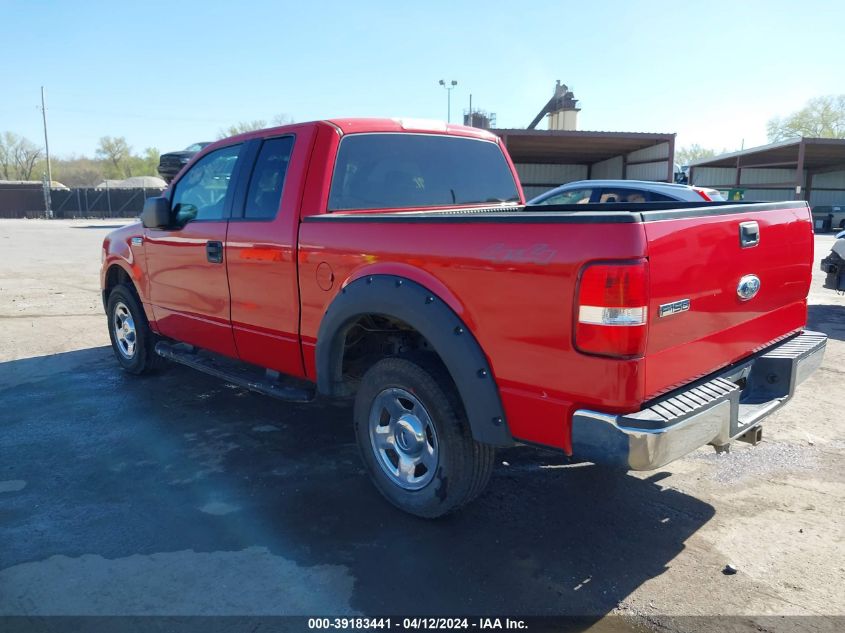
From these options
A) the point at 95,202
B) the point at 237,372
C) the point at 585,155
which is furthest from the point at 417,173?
the point at 95,202

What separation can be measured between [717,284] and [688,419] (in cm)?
67

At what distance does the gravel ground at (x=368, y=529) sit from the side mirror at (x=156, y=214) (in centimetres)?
146

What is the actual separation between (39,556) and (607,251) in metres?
2.93

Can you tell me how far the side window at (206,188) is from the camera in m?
4.52

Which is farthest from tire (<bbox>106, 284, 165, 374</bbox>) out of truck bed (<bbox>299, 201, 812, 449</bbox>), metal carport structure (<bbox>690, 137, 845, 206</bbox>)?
metal carport structure (<bbox>690, 137, 845, 206</bbox>)

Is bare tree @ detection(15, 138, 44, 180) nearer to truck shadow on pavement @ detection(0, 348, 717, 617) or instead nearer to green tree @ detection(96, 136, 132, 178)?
green tree @ detection(96, 136, 132, 178)

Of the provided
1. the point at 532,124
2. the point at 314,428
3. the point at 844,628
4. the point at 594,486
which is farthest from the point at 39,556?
the point at 532,124

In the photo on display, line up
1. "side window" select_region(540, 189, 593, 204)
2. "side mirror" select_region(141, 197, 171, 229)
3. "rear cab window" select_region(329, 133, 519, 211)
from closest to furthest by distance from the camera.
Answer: "rear cab window" select_region(329, 133, 519, 211)
"side mirror" select_region(141, 197, 171, 229)
"side window" select_region(540, 189, 593, 204)

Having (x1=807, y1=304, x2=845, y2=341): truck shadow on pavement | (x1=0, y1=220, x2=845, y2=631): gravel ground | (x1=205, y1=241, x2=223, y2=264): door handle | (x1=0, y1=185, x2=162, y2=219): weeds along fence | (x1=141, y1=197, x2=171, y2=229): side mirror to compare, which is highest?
(x1=0, y1=185, x2=162, y2=219): weeds along fence

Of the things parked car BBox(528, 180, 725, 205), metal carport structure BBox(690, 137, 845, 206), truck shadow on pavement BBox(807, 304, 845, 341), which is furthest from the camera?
metal carport structure BBox(690, 137, 845, 206)

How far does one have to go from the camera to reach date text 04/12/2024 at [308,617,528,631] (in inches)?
100

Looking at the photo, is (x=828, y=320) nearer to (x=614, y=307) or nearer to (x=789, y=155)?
(x=614, y=307)

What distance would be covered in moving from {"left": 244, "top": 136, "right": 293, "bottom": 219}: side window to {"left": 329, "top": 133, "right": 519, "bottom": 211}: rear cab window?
1.30 feet

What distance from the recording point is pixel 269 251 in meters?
3.89
